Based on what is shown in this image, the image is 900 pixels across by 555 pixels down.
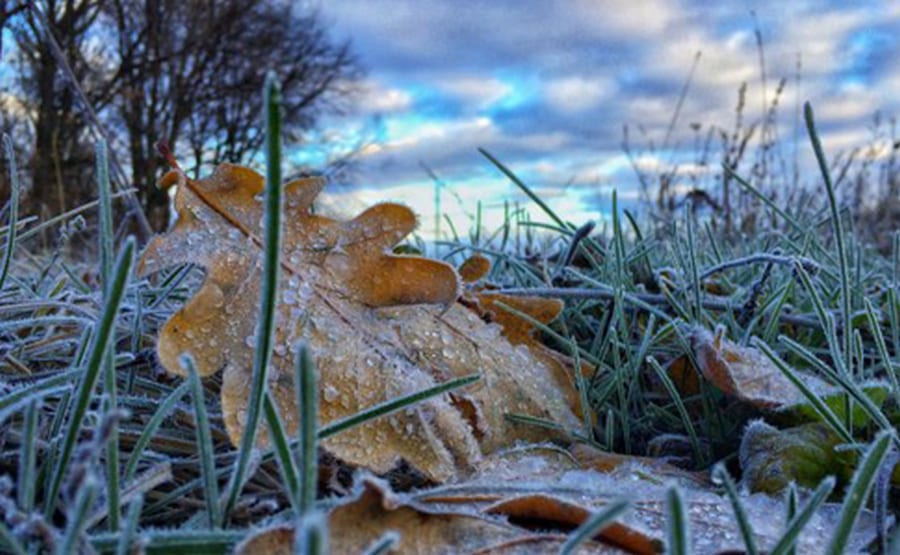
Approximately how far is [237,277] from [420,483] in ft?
1.01

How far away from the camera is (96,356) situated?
0.55m

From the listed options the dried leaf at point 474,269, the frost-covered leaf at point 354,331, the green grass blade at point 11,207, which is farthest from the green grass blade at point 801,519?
the green grass blade at point 11,207

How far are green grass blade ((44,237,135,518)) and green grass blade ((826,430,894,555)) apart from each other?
0.50 meters

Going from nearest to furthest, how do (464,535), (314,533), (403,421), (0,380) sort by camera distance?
1. (314,533)
2. (464,535)
3. (403,421)
4. (0,380)

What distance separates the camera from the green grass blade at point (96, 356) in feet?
1.65

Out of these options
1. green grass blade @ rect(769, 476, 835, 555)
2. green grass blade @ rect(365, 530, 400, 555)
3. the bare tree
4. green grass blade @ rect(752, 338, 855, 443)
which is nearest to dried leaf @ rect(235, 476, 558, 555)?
green grass blade @ rect(365, 530, 400, 555)

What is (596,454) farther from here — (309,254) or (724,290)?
(724,290)

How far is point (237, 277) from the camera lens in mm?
896

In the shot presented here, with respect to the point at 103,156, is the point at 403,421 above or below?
below

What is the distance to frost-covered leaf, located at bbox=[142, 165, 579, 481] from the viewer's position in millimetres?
804

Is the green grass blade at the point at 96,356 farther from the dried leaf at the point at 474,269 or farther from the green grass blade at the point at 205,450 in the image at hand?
the dried leaf at the point at 474,269

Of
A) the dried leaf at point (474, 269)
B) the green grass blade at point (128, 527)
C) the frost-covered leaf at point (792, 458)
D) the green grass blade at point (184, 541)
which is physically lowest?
the frost-covered leaf at point (792, 458)

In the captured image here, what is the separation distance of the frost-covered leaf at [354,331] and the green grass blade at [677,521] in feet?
1.23

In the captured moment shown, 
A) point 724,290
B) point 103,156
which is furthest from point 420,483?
point 724,290
